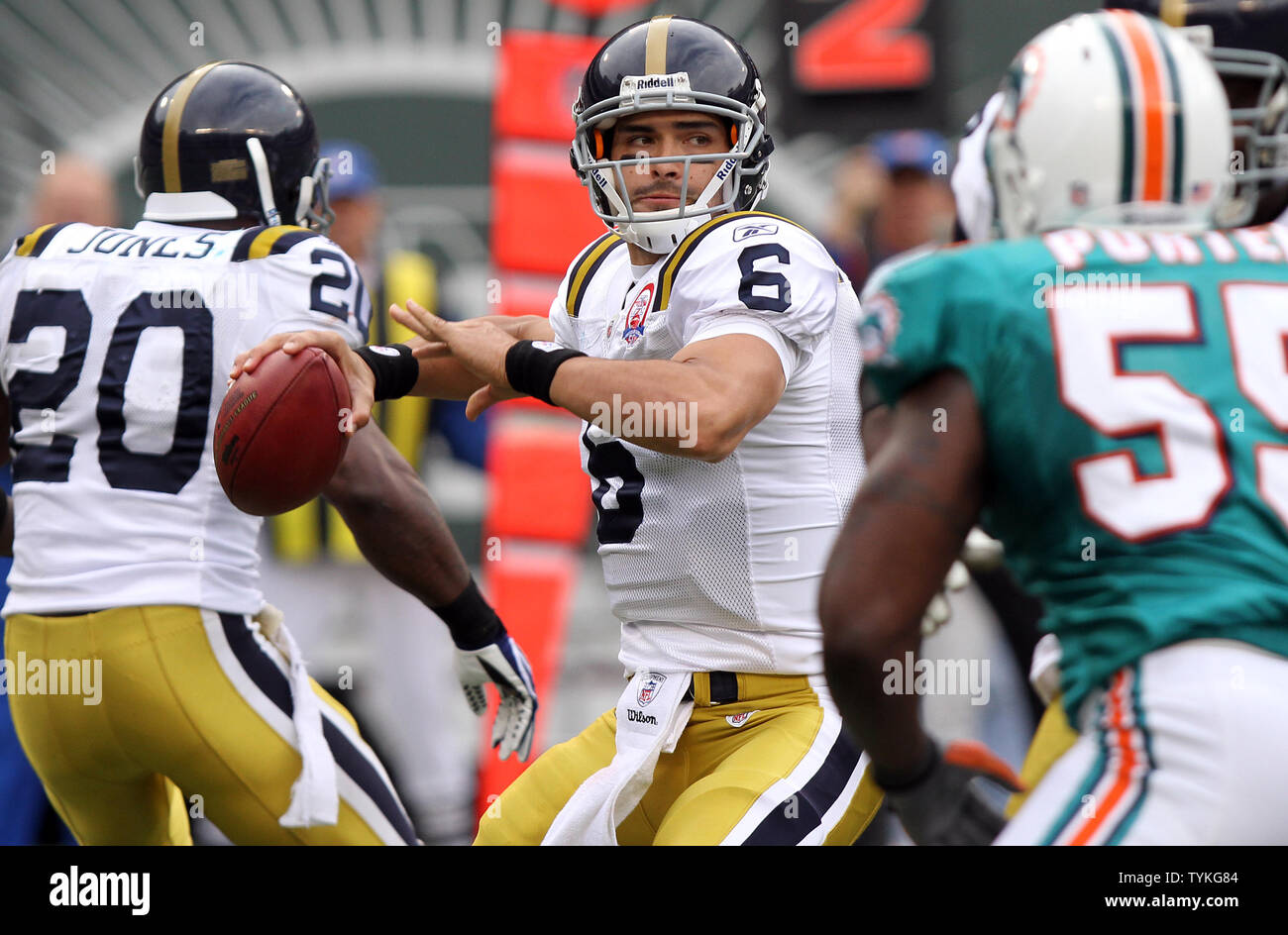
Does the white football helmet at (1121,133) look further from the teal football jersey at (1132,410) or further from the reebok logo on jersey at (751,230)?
the reebok logo on jersey at (751,230)

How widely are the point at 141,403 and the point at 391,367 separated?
537 millimetres

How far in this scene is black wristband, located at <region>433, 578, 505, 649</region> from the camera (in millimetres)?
3443

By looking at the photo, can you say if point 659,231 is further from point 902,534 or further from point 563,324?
point 902,534

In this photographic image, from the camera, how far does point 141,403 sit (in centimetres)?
313

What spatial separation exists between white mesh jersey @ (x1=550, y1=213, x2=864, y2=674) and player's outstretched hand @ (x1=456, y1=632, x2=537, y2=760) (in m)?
0.57

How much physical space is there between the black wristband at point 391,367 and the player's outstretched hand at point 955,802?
1427 millimetres

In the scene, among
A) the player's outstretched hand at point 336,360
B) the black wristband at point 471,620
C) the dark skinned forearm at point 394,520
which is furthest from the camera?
the black wristband at point 471,620

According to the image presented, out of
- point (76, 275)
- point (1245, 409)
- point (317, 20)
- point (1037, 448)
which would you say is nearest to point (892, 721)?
point (1037, 448)

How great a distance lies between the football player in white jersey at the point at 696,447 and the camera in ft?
8.65

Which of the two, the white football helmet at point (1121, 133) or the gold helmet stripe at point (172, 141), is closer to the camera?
the white football helmet at point (1121, 133)
